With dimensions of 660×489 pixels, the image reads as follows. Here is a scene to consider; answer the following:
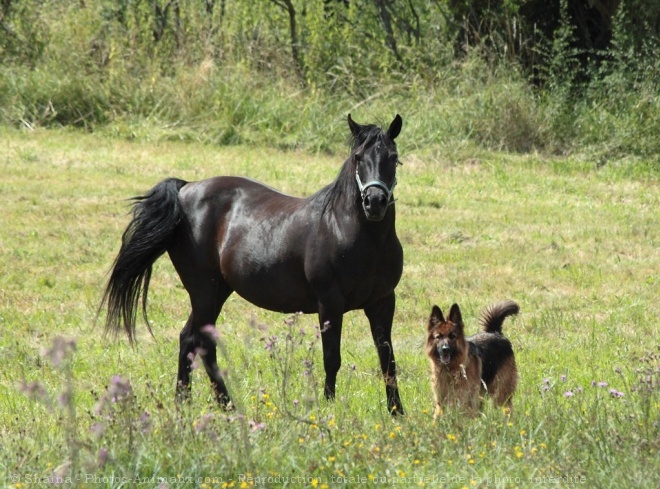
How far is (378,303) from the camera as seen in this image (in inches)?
280

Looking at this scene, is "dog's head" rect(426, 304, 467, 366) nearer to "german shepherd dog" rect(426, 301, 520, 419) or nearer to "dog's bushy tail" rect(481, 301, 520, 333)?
"german shepherd dog" rect(426, 301, 520, 419)

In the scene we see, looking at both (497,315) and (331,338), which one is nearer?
(331,338)

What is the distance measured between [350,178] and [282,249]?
2.24 ft

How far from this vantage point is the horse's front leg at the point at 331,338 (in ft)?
22.7

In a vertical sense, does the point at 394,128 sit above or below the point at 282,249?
above

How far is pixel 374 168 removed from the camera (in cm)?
669

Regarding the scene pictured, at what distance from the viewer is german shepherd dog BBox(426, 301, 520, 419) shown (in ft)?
21.9

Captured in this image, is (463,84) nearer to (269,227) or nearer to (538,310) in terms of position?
(538,310)

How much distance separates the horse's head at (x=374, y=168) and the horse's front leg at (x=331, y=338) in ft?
2.10

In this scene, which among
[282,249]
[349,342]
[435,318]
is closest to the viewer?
[435,318]

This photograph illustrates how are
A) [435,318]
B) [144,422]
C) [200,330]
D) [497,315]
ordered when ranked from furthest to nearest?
[497,315] < [200,330] < [435,318] < [144,422]

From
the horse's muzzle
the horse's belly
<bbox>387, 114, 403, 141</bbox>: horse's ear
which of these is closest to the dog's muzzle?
the horse's muzzle

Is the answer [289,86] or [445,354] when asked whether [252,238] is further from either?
[289,86]

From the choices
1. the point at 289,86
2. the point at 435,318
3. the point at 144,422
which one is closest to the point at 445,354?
the point at 435,318
